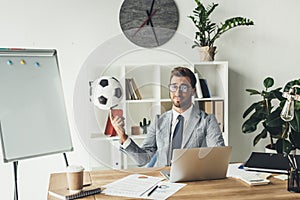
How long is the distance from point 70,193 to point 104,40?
1942 millimetres

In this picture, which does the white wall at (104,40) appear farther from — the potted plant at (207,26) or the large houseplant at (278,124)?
the large houseplant at (278,124)

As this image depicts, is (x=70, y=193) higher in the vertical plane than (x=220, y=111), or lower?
lower

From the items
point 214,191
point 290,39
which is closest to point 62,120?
point 214,191

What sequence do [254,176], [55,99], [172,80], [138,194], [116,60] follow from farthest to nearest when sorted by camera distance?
[116,60], [55,99], [172,80], [254,176], [138,194]

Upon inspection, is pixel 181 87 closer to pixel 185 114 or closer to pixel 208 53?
pixel 185 114

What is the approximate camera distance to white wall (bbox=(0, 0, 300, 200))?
345 cm

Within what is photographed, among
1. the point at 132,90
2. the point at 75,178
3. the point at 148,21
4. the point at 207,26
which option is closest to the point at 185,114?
the point at 132,90

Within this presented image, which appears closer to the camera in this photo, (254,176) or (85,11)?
(254,176)

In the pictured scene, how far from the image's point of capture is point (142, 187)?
1979mm

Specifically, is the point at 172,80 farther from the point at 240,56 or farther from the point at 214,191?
the point at 240,56

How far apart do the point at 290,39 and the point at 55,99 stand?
7.74 feet

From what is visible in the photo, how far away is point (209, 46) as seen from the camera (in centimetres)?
351

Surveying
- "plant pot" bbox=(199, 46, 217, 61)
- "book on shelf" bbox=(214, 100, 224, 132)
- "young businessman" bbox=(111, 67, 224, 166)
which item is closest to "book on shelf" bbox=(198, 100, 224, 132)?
"book on shelf" bbox=(214, 100, 224, 132)

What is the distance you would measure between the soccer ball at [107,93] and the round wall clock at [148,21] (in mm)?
1220
